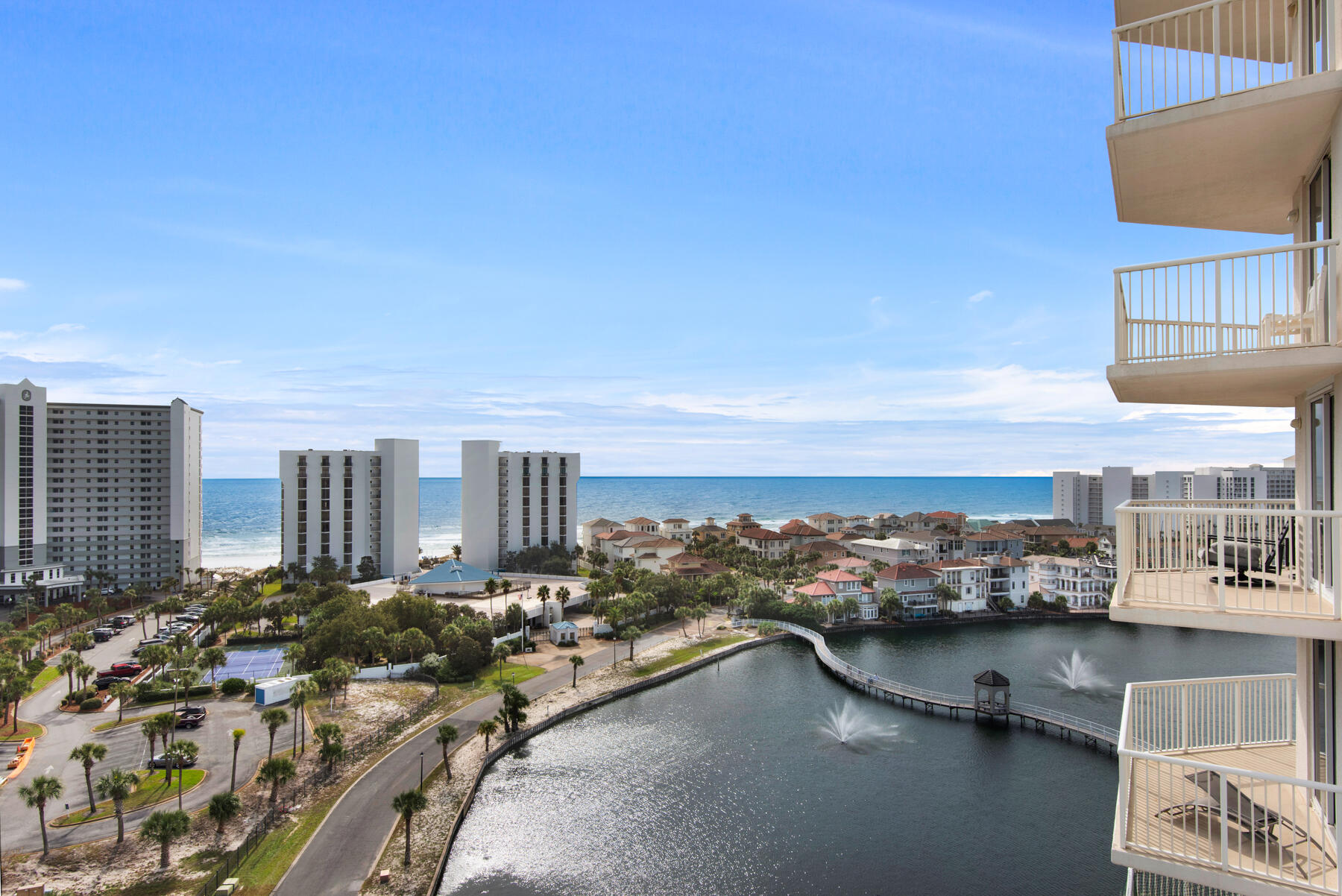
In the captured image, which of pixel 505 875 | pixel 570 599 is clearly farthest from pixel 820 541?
pixel 505 875

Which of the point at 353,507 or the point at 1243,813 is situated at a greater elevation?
the point at 1243,813

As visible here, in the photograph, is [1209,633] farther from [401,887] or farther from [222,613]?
[222,613]

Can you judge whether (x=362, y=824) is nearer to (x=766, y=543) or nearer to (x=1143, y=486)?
(x=766, y=543)

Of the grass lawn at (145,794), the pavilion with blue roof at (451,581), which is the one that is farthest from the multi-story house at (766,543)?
the grass lawn at (145,794)

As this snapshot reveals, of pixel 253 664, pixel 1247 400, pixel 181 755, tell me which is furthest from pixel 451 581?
pixel 1247 400

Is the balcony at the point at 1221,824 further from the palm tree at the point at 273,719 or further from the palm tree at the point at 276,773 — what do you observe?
the palm tree at the point at 273,719

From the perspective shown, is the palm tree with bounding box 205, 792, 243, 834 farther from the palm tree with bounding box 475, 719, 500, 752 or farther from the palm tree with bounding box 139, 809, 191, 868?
the palm tree with bounding box 475, 719, 500, 752
